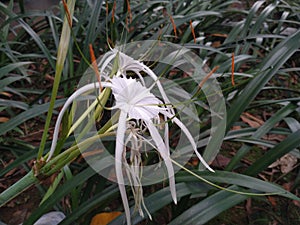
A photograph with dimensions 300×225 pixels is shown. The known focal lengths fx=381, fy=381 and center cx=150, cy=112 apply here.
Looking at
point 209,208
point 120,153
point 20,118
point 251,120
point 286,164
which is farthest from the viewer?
point 251,120

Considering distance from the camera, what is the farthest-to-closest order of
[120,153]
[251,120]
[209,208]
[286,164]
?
1. [251,120]
2. [286,164]
3. [209,208]
4. [120,153]

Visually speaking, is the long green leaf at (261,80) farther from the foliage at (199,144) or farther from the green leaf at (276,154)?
the green leaf at (276,154)

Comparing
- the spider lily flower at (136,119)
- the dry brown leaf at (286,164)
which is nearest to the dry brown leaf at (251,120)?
the dry brown leaf at (286,164)

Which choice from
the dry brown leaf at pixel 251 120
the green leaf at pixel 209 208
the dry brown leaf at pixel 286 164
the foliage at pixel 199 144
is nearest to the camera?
the foliage at pixel 199 144

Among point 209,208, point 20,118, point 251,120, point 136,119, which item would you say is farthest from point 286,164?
point 136,119

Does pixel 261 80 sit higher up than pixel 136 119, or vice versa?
pixel 136 119

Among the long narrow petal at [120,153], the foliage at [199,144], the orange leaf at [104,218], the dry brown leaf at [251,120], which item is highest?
the long narrow petal at [120,153]

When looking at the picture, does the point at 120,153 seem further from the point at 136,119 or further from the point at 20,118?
the point at 20,118

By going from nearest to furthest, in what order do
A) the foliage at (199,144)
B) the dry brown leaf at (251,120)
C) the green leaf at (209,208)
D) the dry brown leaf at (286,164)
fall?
the foliage at (199,144), the green leaf at (209,208), the dry brown leaf at (286,164), the dry brown leaf at (251,120)

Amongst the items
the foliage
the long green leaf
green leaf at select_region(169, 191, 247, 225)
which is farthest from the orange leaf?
the long green leaf

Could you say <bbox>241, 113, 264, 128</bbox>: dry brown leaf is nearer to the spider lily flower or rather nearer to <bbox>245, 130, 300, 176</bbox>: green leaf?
<bbox>245, 130, 300, 176</bbox>: green leaf

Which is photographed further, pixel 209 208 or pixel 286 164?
pixel 286 164

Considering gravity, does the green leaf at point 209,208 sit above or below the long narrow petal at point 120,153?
below

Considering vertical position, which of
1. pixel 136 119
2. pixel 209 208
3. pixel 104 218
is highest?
pixel 136 119
